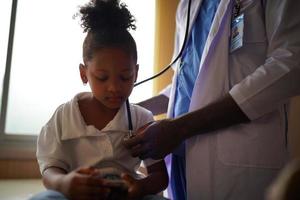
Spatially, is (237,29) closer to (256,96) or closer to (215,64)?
(215,64)

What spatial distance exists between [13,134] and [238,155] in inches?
59.0

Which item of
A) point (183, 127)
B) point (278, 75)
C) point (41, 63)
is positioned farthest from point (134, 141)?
point (41, 63)

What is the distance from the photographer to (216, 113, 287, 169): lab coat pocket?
2.63 feet

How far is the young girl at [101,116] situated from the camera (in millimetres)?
847

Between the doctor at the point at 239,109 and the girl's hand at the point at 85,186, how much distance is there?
0.17m

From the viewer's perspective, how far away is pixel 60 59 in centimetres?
198

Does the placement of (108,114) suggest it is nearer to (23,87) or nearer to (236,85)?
(236,85)

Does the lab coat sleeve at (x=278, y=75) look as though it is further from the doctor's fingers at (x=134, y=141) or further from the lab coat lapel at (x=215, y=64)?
the doctor's fingers at (x=134, y=141)

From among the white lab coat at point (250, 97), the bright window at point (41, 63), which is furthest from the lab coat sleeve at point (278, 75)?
the bright window at point (41, 63)

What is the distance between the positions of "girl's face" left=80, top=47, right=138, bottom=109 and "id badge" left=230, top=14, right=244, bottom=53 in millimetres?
287

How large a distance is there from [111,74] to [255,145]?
414 millimetres

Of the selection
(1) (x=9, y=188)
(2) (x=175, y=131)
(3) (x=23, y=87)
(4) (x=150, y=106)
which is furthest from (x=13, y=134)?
(2) (x=175, y=131)

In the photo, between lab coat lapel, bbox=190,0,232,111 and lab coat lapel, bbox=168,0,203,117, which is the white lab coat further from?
lab coat lapel, bbox=168,0,203,117

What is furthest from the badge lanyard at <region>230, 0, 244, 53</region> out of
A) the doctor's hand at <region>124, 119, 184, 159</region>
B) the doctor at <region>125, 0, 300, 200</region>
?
the doctor's hand at <region>124, 119, 184, 159</region>
